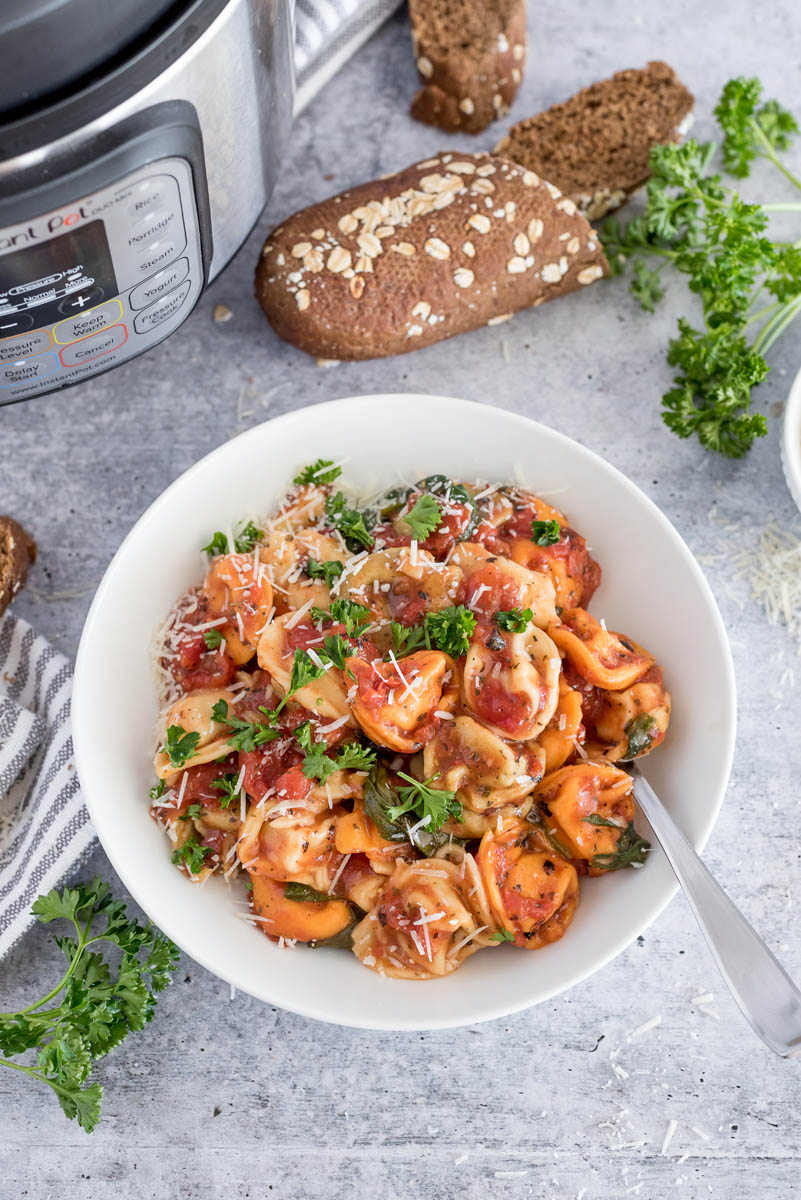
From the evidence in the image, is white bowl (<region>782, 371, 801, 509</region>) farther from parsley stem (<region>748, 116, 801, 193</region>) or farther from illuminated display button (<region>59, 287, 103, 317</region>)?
illuminated display button (<region>59, 287, 103, 317</region>)

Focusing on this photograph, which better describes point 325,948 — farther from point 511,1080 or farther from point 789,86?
point 789,86

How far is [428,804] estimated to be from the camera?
196 cm

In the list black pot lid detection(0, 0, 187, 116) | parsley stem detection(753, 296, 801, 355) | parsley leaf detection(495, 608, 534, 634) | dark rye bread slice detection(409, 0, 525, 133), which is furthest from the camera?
dark rye bread slice detection(409, 0, 525, 133)

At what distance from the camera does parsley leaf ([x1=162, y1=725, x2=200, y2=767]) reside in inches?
82.0

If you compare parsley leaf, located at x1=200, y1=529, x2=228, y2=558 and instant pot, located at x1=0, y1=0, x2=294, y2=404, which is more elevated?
instant pot, located at x1=0, y1=0, x2=294, y2=404

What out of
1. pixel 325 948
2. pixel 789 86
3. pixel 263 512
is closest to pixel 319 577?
pixel 263 512

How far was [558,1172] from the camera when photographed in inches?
94.8

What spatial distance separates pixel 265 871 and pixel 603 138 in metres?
2.17

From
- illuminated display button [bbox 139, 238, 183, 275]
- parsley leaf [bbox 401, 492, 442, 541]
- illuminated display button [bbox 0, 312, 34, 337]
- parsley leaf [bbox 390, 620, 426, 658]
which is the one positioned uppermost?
illuminated display button [bbox 139, 238, 183, 275]

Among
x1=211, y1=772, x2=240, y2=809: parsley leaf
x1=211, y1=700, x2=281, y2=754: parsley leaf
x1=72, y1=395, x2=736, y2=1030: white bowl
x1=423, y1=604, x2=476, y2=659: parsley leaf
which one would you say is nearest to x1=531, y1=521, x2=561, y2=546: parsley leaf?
x1=72, y1=395, x2=736, y2=1030: white bowl

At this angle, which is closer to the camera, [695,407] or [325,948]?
[325,948]

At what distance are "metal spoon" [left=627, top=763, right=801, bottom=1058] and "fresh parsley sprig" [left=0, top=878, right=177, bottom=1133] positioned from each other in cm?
109

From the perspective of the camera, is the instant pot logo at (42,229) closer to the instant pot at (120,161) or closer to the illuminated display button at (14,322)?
the instant pot at (120,161)

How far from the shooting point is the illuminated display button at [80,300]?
2070 mm
